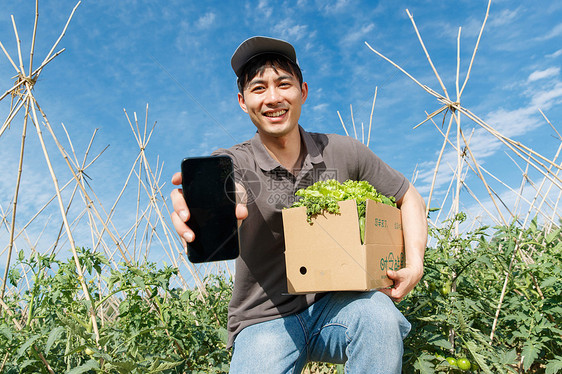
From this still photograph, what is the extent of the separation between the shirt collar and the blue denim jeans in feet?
1.92

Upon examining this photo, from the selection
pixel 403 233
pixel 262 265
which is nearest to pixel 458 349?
pixel 403 233

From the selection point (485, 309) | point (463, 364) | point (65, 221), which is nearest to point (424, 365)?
point (463, 364)

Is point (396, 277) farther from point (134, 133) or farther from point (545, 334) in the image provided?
point (134, 133)

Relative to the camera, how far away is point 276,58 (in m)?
1.76

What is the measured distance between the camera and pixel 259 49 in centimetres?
175

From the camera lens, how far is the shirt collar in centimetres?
171

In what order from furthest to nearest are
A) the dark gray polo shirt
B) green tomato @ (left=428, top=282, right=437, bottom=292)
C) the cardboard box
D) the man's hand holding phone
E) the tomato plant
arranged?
green tomato @ (left=428, top=282, right=437, bottom=292) → the tomato plant → the dark gray polo shirt → the cardboard box → the man's hand holding phone

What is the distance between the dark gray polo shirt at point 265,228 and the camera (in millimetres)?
1574

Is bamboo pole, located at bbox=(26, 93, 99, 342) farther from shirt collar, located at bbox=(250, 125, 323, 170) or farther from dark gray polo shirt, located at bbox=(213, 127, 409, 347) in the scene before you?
shirt collar, located at bbox=(250, 125, 323, 170)

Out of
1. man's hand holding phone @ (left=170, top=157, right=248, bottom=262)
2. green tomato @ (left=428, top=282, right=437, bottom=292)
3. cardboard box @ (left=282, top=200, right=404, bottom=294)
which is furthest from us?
green tomato @ (left=428, top=282, right=437, bottom=292)

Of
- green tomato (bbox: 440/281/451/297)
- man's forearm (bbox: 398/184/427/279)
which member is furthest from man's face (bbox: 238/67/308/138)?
green tomato (bbox: 440/281/451/297)

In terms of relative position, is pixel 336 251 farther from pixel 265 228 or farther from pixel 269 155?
pixel 269 155

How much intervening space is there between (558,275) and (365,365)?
1.30 meters

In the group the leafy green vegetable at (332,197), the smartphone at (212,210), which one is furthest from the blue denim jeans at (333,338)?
the smartphone at (212,210)
